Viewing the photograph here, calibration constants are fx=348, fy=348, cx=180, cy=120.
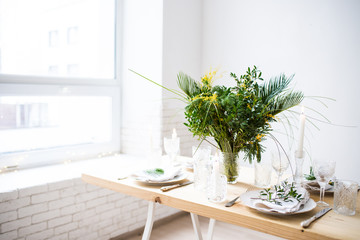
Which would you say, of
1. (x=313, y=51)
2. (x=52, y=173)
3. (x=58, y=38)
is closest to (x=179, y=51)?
(x=58, y=38)

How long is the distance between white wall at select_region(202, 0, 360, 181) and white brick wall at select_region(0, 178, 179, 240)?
1532 mm

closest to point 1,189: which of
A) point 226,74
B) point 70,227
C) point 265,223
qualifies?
point 70,227

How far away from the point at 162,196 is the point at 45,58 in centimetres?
170

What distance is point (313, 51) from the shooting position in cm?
275

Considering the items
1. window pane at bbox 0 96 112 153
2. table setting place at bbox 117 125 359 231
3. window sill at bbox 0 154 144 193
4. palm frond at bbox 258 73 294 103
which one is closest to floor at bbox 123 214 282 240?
window sill at bbox 0 154 144 193

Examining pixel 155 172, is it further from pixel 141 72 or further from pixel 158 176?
pixel 141 72

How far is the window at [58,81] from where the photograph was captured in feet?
8.19

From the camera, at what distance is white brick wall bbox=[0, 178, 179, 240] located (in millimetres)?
2113

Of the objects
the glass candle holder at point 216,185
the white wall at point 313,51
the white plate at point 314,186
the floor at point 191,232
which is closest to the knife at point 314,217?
the white plate at point 314,186

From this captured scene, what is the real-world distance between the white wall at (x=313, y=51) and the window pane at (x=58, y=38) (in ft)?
3.68

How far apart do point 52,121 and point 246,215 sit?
1941mm

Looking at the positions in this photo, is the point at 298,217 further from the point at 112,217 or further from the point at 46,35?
the point at 46,35

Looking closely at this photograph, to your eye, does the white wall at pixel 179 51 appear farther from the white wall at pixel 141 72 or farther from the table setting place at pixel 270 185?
the table setting place at pixel 270 185

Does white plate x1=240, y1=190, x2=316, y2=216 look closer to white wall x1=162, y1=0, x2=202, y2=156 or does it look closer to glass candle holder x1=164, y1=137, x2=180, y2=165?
glass candle holder x1=164, y1=137, x2=180, y2=165
